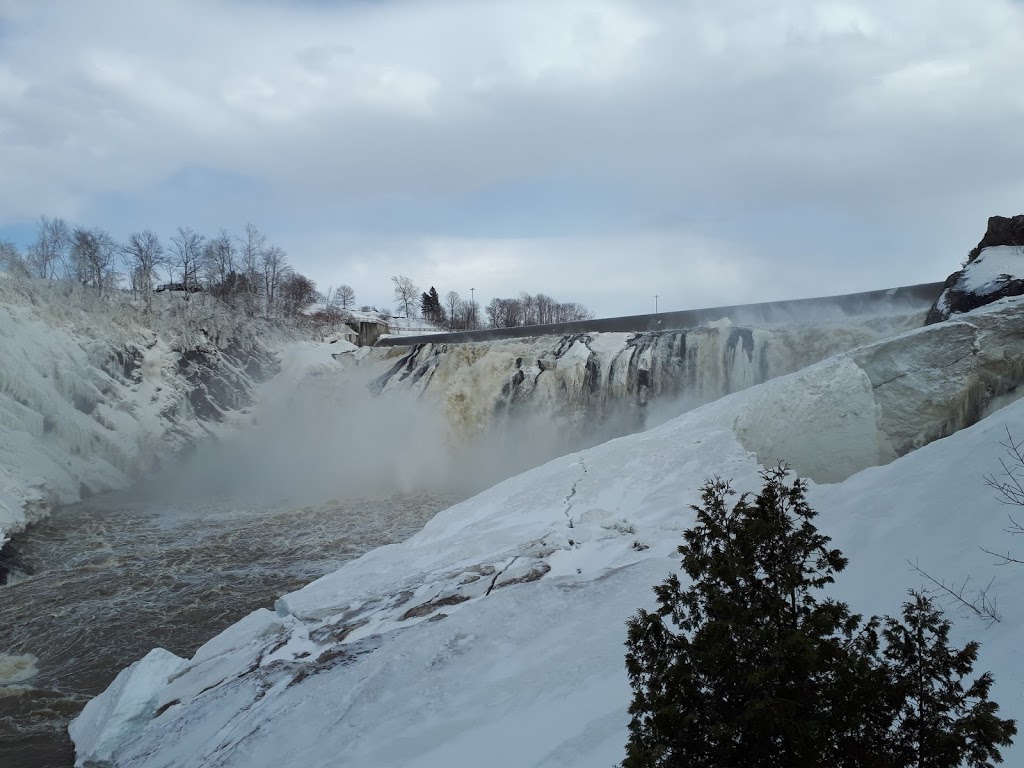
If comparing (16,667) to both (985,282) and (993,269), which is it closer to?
(985,282)

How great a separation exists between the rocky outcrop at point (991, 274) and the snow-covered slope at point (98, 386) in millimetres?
19295

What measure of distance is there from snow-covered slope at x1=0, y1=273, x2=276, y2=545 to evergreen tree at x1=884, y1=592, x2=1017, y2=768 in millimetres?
17088

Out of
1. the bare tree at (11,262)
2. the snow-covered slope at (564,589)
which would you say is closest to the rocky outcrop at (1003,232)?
the snow-covered slope at (564,589)

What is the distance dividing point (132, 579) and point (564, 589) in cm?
1010

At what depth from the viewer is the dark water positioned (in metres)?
8.36

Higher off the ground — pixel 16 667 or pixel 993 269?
pixel 993 269

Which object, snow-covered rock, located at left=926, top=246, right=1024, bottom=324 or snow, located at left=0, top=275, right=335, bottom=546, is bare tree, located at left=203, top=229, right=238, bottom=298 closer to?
snow, located at left=0, top=275, right=335, bottom=546

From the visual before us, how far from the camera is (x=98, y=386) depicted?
22.0 meters

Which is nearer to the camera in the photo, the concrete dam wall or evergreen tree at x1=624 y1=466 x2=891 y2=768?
evergreen tree at x1=624 y1=466 x2=891 y2=768

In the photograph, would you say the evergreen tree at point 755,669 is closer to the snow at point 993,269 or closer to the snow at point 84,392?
the snow at point 993,269

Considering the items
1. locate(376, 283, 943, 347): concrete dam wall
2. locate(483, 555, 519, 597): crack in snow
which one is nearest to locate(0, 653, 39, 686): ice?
locate(483, 555, 519, 597): crack in snow

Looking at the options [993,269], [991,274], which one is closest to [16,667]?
[991,274]

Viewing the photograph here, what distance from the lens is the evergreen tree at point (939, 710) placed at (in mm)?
2201

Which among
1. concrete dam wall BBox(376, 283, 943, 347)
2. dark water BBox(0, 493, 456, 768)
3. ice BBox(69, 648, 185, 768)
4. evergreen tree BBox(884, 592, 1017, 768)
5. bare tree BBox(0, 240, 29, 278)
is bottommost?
dark water BBox(0, 493, 456, 768)
